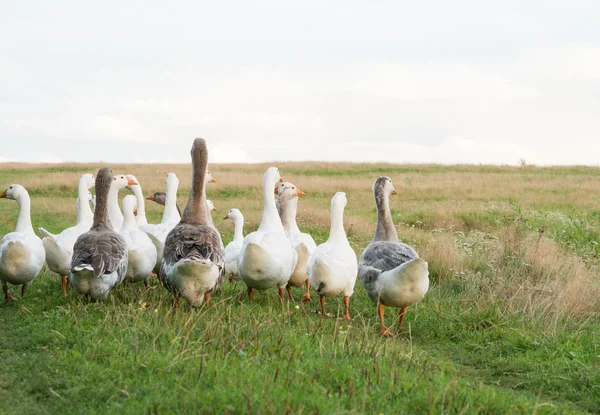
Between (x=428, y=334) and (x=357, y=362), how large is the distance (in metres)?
3.03

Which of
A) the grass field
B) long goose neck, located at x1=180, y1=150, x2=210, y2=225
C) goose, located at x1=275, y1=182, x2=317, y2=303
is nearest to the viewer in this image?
the grass field

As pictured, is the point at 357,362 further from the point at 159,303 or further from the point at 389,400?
the point at 159,303

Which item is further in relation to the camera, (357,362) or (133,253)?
(133,253)

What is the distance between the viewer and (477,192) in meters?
31.5

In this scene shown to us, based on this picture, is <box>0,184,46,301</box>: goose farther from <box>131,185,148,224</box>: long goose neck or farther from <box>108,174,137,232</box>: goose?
<box>131,185,148,224</box>: long goose neck

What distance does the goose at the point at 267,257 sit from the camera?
33.5 ft

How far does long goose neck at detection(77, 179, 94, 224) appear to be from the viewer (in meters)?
12.8

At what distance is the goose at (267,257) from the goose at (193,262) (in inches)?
17.2

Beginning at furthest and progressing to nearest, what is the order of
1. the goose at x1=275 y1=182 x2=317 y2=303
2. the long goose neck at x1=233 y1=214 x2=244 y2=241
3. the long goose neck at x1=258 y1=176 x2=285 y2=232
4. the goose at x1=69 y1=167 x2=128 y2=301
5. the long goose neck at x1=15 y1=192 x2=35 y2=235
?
the long goose neck at x1=233 y1=214 x2=244 y2=241 < the long goose neck at x1=15 y1=192 x2=35 y2=235 < the goose at x1=275 y1=182 x2=317 y2=303 < the long goose neck at x1=258 y1=176 x2=285 y2=232 < the goose at x1=69 y1=167 x2=128 y2=301

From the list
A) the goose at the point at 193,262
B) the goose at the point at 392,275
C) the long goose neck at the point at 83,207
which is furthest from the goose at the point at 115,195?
the goose at the point at 392,275

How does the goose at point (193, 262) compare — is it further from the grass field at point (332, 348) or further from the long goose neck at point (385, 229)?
the long goose neck at point (385, 229)

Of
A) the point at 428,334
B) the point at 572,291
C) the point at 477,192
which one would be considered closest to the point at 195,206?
the point at 428,334

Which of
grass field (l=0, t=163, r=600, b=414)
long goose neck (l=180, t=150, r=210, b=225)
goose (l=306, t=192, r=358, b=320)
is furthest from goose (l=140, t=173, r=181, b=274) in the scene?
goose (l=306, t=192, r=358, b=320)

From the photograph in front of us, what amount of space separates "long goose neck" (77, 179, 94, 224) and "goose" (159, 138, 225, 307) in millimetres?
2863
